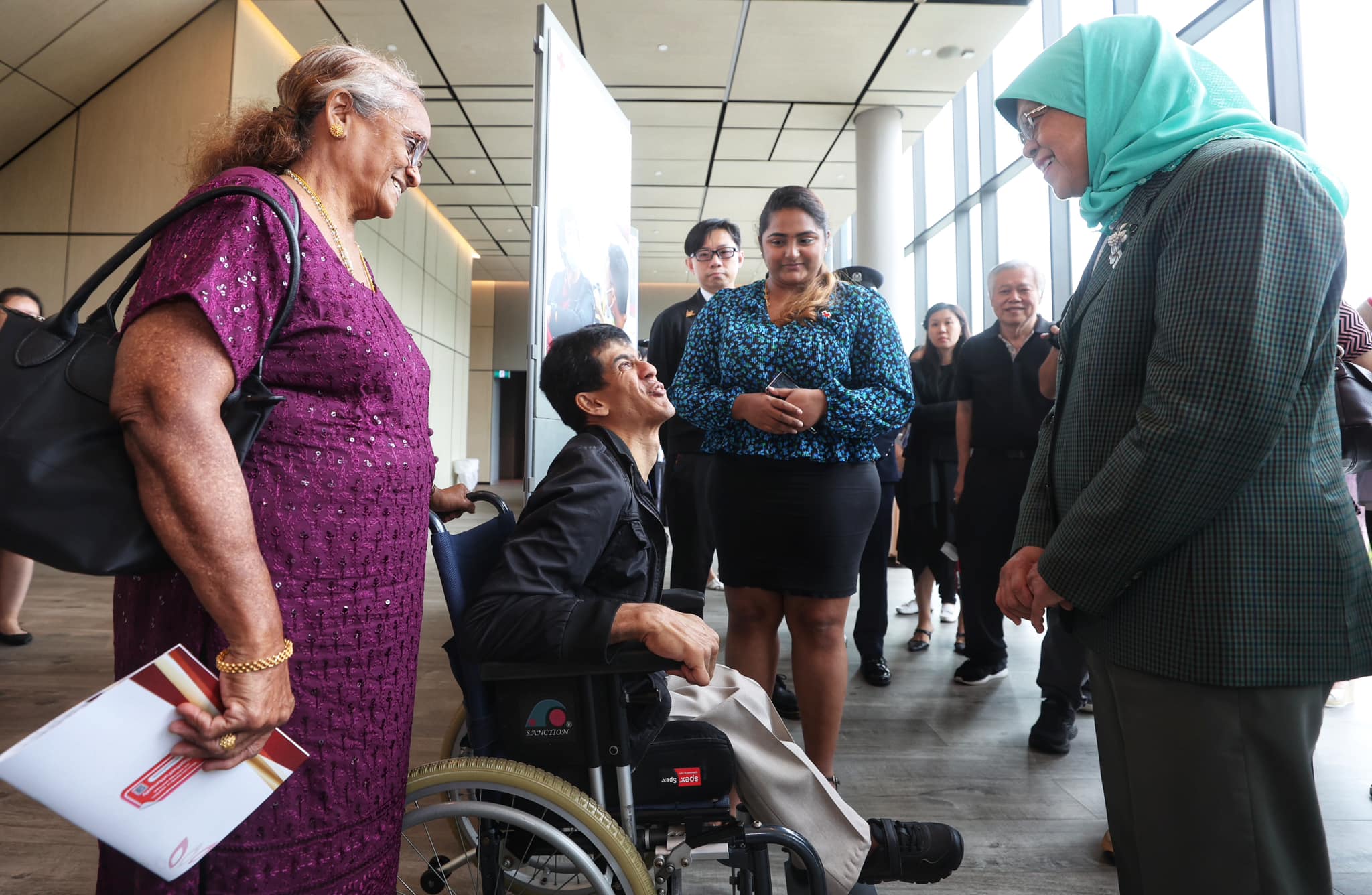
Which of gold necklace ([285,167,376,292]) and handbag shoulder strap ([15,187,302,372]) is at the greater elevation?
gold necklace ([285,167,376,292])

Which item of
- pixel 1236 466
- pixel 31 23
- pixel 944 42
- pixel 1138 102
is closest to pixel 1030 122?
pixel 1138 102

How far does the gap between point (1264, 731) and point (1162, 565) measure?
189mm

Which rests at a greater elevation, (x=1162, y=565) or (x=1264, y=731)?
(x=1162, y=565)

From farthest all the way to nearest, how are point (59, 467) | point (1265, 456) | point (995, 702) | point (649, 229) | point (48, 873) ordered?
point (649, 229) < point (995, 702) < point (48, 873) < point (1265, 456) < point (59, 467)

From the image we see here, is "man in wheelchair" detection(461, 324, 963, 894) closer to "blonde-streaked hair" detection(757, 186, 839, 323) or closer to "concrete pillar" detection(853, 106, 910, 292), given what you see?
"blonde-streaked hair" detection(757, 186, 839, 323)

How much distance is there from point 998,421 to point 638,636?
6.64ft

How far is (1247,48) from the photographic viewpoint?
3504 millimetres

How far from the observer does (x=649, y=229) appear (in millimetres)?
11117

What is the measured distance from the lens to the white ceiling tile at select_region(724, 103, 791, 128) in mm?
6719

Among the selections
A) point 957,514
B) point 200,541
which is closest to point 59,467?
point 200,541

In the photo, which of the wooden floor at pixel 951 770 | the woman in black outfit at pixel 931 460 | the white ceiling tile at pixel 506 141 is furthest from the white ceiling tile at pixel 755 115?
the wooden floor at pixel 951 770

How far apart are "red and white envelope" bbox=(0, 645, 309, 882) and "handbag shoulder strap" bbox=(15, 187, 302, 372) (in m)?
0.28

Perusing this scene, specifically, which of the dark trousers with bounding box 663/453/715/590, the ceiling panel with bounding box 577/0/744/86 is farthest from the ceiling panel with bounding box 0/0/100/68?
the dark trousers with bounding box 663/453/715/590

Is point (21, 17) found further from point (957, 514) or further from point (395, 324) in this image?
point (957, 514)
